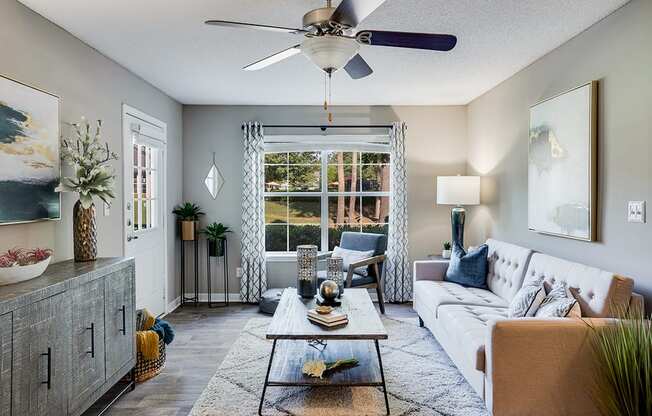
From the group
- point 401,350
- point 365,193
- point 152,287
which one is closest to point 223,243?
point 152,287

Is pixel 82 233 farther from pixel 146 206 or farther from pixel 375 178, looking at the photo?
pixel 375 178

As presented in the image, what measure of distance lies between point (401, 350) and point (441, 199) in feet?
6.16

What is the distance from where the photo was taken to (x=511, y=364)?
2.23 meters

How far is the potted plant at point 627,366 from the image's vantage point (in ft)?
6.25

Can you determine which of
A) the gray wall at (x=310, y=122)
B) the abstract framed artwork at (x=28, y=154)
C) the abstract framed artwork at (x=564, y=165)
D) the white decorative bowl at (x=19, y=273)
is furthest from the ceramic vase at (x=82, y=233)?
the abstract framed artwork at (x=564, y=165)

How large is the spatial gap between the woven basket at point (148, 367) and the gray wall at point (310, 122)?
2.14 m

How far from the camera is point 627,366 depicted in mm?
1936

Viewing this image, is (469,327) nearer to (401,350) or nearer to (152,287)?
(401,350)

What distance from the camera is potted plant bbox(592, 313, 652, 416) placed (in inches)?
75.0

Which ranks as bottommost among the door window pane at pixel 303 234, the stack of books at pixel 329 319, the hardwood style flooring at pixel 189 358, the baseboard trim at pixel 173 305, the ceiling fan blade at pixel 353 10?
the hardwood style flooring at pixel 189 358

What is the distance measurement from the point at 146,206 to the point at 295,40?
2361 mm

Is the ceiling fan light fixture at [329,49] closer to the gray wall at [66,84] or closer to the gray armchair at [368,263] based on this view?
the gray wall at [66,84]

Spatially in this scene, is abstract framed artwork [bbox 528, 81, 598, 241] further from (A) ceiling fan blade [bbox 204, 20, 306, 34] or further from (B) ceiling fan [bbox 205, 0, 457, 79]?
(A) ceiling fan blade [bbox 204, 20, 306, 34]

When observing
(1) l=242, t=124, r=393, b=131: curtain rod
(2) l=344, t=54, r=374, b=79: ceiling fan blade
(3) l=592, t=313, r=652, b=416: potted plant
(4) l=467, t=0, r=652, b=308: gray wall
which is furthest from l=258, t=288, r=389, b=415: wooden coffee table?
(1) l=242, t=124, r=393, b=131: curtain rod
